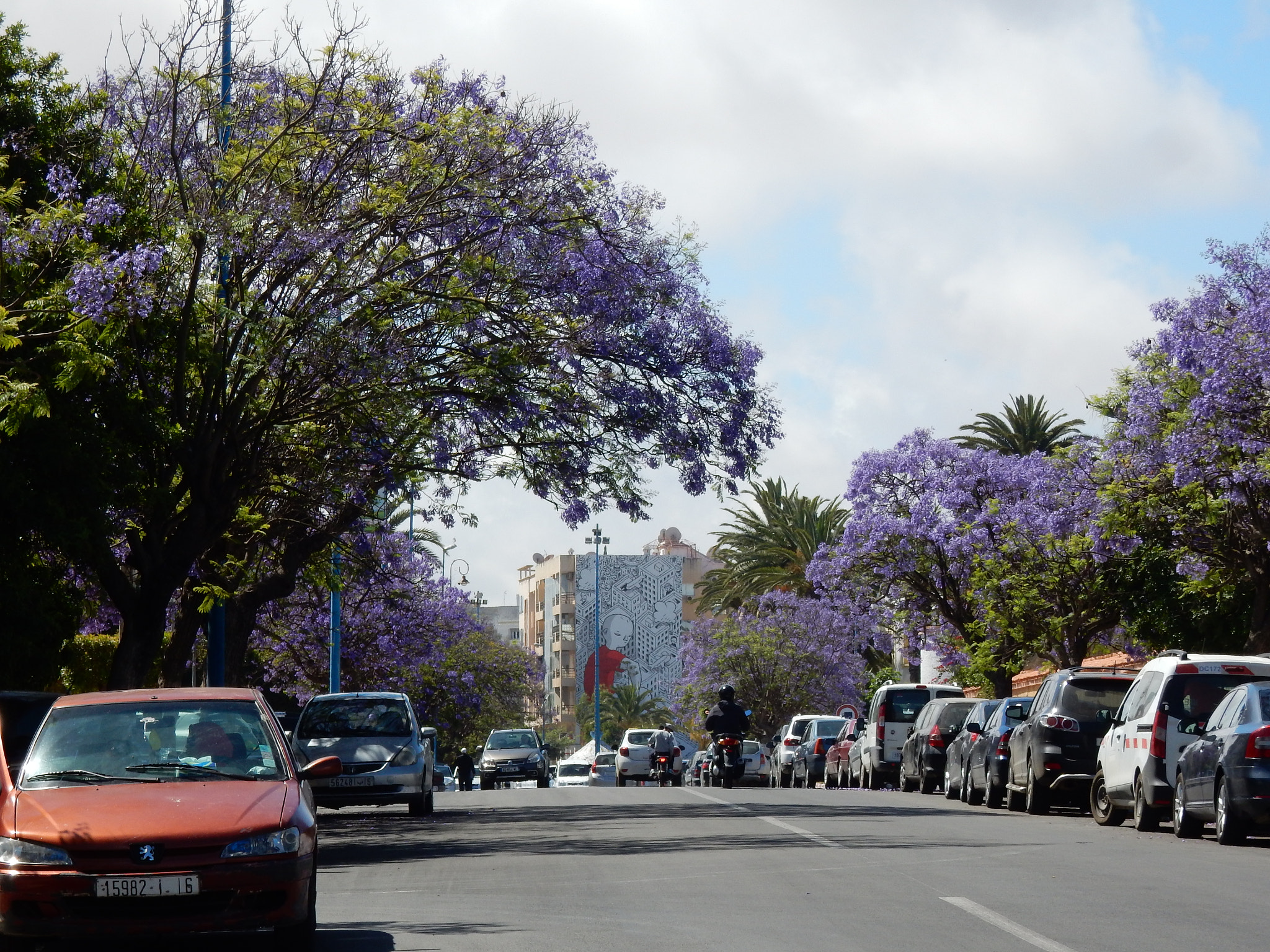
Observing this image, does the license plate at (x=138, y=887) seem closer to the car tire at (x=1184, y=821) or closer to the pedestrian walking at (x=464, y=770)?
the car tire at (x=1184, y=821)

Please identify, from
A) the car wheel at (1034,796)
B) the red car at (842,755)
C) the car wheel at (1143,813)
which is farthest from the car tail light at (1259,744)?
the red car at (842,755)

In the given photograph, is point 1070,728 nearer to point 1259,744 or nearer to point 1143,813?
point 1143,813

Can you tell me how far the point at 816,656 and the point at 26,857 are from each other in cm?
6692

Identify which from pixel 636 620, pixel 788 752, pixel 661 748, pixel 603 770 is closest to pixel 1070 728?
pixel 788 752

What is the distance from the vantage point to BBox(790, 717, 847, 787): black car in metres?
40.7

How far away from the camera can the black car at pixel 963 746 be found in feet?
89.5

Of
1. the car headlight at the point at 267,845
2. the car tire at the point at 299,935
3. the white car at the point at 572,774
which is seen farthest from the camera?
the white car at the point at 572,774

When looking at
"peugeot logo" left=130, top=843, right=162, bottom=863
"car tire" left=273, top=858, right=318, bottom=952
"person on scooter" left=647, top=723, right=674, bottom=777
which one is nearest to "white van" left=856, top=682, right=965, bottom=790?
"person on scooter" left=647, top=723, right=674, bottom=777

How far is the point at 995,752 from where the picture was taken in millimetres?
25297

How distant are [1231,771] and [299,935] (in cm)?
1015

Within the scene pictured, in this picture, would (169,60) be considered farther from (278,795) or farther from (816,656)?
(816,656)

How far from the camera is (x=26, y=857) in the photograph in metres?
8.93

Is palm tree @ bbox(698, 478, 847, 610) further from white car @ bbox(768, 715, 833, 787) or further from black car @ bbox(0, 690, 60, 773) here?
black car @ bbox(0, 690, 60, 773)

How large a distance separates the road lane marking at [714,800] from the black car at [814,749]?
324 inches
